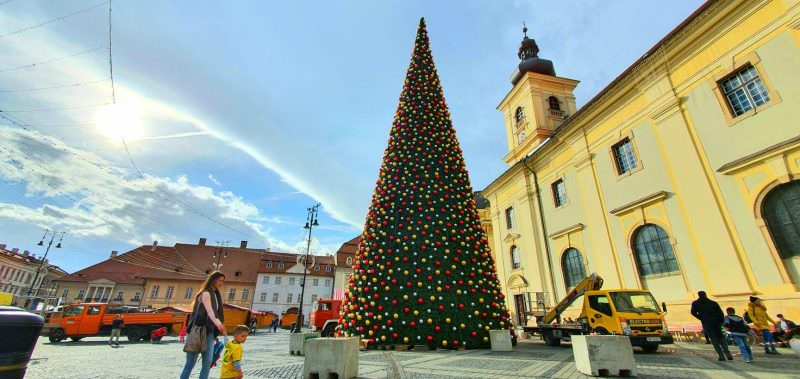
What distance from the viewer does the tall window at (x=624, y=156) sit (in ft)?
47.2

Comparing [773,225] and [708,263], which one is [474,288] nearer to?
[708,263]

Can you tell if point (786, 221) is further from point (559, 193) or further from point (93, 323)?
point (93, 323)

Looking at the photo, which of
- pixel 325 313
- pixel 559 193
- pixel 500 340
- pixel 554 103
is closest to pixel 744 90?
pixel 559 193

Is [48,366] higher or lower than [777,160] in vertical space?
lower

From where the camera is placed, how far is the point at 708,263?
10820 millimetres

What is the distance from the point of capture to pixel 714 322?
272 inches

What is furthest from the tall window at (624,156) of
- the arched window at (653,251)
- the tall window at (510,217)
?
the tall window at (510,217)

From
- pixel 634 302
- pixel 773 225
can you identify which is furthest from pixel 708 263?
pixel 634 302

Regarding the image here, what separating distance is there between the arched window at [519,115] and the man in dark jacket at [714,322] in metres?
21.2

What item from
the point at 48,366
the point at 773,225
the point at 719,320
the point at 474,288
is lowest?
the point at 48,366

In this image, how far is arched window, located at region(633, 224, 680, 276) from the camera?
12.4 m

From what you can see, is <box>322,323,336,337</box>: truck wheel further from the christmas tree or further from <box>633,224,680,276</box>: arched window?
<box>633,224,680,276</box>: arched window

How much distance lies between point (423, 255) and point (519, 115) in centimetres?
2216

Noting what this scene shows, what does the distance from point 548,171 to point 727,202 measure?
30.5 feet
